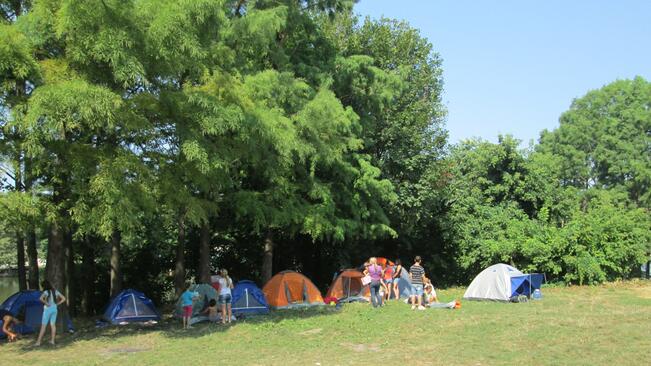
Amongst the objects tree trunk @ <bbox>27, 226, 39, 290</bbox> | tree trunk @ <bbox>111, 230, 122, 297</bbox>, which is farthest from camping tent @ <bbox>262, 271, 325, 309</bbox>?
tree trunk @ <bbox>27, 226, 39, 290</bbox>

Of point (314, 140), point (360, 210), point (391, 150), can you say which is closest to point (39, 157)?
point (314, 140)

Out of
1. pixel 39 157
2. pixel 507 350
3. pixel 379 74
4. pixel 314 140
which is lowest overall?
pixel 507 350

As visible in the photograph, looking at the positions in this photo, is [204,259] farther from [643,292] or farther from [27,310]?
[643,292]

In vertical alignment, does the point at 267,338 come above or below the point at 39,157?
below

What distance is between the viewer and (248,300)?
15.6 meters

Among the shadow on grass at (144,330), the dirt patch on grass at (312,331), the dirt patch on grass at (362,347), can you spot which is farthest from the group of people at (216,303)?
the dirt patch on grass at (362,347)

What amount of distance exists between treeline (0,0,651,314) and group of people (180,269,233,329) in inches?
74.1

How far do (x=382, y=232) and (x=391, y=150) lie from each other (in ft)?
13.6

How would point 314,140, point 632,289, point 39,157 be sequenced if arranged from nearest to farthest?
point 39,157
point 314,140
point 632,289

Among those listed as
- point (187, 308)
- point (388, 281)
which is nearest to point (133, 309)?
point (187, 308)

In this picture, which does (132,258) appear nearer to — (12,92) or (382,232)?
(382,232)

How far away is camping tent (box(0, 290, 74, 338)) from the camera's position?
1344 cm

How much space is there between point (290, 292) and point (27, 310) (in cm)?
710

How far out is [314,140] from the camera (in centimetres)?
1653
